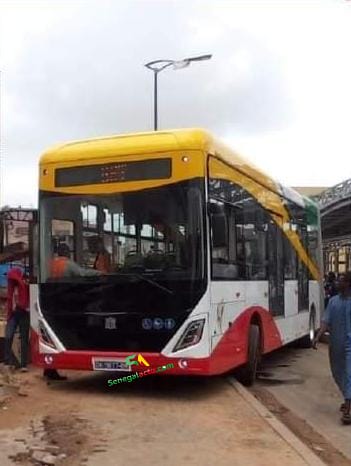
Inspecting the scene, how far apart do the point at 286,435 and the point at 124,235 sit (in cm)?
336

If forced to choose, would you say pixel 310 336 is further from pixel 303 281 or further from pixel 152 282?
pixel 152 282

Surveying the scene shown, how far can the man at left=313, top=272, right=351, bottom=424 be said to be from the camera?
29.0 ft

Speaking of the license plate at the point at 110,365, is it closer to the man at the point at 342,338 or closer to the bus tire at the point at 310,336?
the man at the point at 342,338

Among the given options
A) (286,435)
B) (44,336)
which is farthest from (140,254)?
(286,435)

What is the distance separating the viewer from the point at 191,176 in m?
9.23

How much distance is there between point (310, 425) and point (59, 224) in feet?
13.0

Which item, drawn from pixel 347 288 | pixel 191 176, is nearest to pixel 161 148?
pixel 191 176

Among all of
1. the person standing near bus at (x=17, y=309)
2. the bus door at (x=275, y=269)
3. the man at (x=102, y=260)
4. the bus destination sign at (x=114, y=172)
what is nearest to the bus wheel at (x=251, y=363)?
the bus door at (x=275, y=269)

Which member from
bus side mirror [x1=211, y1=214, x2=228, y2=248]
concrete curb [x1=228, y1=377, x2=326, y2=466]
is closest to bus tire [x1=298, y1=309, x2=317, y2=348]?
concrete curb [x1=228, y1=377, x2=326, y2=466]

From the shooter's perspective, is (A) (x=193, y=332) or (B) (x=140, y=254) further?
(B) (x=140, y=254)

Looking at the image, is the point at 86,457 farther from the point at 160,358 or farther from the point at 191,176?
the point at 191,176

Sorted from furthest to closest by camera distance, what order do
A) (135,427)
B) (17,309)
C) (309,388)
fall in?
(309,388) → (17,309) → (135,427)

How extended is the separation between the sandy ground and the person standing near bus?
3.49 ft

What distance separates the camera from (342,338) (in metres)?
9.05
